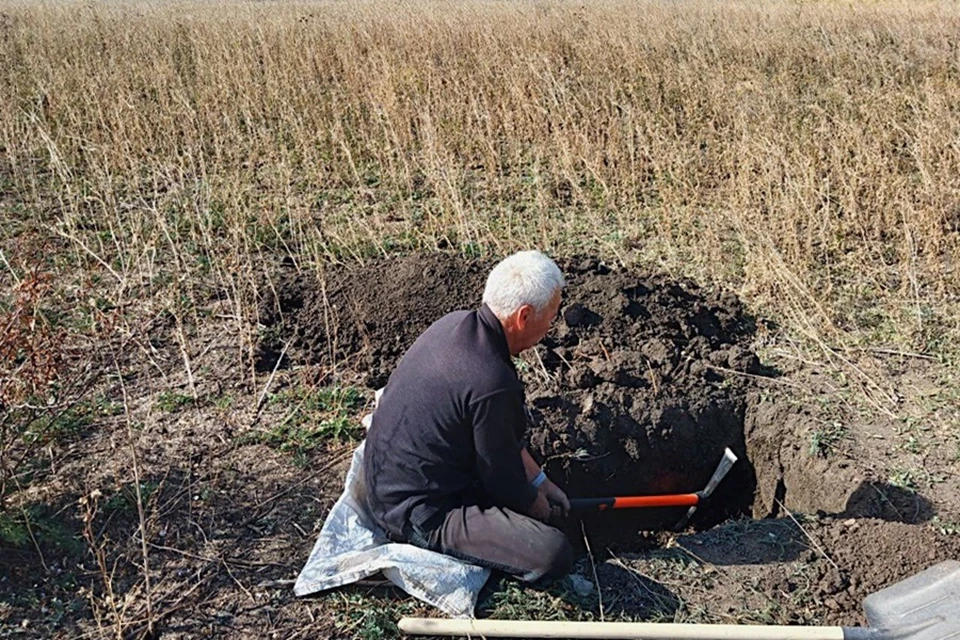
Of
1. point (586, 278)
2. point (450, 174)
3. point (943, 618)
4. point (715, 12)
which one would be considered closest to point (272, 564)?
point (943, 618)

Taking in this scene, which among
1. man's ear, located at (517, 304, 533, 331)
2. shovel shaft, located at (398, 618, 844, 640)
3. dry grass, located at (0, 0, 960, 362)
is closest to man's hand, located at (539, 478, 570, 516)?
shovel shaft, located at (398, 618, 844, 640)

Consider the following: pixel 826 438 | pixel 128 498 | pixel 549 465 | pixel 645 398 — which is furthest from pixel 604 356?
pixel 128 498

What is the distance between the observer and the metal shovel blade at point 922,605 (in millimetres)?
2881

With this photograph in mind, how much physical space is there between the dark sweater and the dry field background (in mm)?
921

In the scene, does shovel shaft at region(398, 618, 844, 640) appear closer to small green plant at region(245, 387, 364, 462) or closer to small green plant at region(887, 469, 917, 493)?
small green plant at region(887, 469, 917, 493)

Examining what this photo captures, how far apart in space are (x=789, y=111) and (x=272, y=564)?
7.03m

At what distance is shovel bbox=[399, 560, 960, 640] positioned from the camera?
2807mm

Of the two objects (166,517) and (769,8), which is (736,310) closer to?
(166,517)

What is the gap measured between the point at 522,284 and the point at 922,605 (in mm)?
1726

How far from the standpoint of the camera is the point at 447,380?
3.01m

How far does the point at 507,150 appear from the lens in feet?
26.1

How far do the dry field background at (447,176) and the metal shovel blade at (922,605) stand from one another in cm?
128

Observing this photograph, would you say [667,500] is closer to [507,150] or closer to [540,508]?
[540,508]

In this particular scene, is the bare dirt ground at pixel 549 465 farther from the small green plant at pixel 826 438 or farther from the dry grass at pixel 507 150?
the dry grass at pixel 507 150
